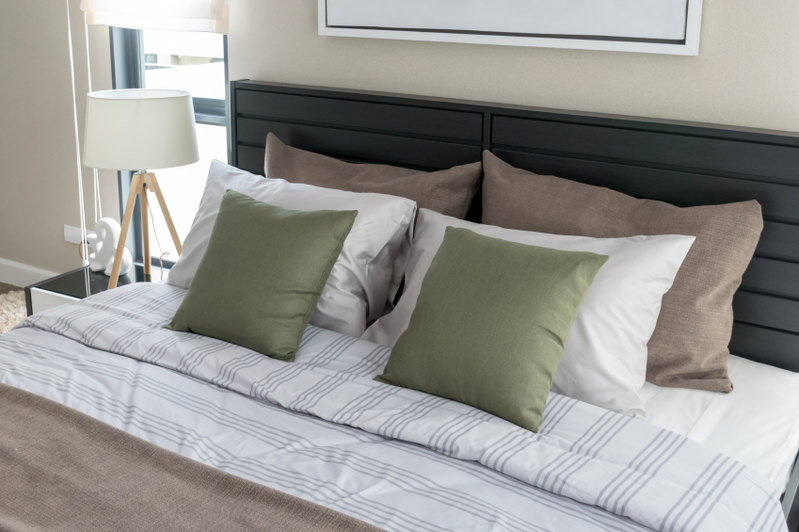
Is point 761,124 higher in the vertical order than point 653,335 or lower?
higher

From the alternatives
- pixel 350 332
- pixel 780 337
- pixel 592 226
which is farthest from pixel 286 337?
pixel 780 337

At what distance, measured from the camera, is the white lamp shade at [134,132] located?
2734 millimetres

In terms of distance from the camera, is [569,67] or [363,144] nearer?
[569,67]

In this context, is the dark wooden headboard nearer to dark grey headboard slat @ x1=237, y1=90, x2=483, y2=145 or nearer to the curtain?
dark grey headboard slat @ x1=237, y1=90, x2=483, y2=145

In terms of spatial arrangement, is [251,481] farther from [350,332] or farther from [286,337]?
[350,332]

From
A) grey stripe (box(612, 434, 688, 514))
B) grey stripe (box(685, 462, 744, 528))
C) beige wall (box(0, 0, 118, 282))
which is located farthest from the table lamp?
grey stripe (box(685, 462, 744, 528))

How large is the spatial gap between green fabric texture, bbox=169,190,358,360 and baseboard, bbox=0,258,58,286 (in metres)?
2.05

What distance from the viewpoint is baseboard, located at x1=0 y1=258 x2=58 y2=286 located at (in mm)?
3973

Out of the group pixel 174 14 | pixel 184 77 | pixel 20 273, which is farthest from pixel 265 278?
pixel 20 273

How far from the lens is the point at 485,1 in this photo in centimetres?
252

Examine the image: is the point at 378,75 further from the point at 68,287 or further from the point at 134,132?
the point at 68,287

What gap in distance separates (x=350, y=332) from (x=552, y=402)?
0.64 m

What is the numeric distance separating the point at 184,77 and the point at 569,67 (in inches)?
66.8

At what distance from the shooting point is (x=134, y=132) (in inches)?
108
